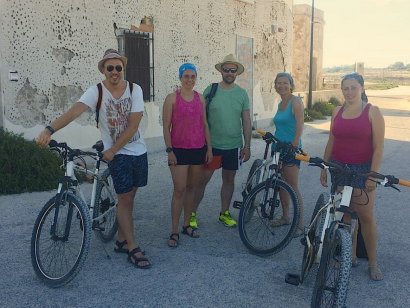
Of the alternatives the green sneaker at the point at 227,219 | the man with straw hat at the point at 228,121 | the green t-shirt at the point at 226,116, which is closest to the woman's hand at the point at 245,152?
the man with straw hat at the point at 228,121

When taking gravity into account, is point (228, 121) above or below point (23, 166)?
above

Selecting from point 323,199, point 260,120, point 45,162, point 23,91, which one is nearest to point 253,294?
point 323,199

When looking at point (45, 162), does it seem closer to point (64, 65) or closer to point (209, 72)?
point (64, 65)

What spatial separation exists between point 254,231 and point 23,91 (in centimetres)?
442

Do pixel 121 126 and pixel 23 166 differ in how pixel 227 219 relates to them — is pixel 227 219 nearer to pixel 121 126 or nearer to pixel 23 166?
pixel 121 126

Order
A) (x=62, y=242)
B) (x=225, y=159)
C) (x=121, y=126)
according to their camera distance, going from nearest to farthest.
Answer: (x=62, y=242), (x=121, y=126), (x=225, y=159)

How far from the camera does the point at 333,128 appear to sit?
3.89 meters

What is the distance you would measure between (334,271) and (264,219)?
144 centimetres

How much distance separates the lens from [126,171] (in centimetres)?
389

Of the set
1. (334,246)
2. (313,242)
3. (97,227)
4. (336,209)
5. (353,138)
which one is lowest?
(97,227)

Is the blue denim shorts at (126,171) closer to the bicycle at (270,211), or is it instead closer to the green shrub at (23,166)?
the bicycle at (270,211)

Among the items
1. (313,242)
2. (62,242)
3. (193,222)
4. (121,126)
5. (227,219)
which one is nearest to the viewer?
(313,242)

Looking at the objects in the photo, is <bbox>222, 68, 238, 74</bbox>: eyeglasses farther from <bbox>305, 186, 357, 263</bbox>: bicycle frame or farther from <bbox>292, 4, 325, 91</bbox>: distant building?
<bbox>292, 4, 325, 91</bbox>: distant building

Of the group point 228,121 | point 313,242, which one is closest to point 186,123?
point 228,121
